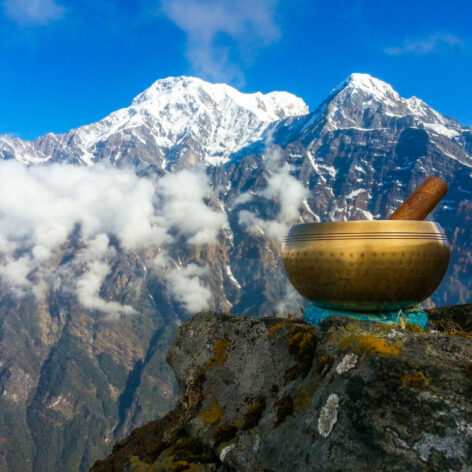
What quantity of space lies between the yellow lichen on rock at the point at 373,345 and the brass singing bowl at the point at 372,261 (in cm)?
147

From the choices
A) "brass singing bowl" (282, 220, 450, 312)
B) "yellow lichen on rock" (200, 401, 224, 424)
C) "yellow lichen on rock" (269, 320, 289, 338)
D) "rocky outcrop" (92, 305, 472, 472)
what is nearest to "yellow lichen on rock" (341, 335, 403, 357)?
"rocky outcrop" (92, 305, 472, 472)

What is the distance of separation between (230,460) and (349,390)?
1715 mm

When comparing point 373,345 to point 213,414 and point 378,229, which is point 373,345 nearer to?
point 378,229

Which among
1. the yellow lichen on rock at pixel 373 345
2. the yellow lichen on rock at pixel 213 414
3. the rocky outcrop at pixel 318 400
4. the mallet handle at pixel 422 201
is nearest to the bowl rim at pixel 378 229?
the mallet handle at pixel 422 201

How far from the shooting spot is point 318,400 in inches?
127

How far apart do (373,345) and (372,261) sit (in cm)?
176

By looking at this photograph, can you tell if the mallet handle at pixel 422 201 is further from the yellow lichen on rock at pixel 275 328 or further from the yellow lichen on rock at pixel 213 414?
the yellow lichen on rock at pixel 213 414

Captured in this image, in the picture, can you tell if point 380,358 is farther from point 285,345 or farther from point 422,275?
point 422,275

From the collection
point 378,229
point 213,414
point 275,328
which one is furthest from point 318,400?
point 378,229

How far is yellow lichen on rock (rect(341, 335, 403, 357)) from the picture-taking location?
3043mm

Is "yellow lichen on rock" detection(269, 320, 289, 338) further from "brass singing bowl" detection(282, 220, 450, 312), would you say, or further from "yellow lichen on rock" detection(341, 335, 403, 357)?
"yellow lichen on rock" detection(341, 335, 403, 357)

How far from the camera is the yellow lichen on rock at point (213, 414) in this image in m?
4.67

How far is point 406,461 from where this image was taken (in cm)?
235

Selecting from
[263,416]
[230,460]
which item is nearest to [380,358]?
[263,416]
